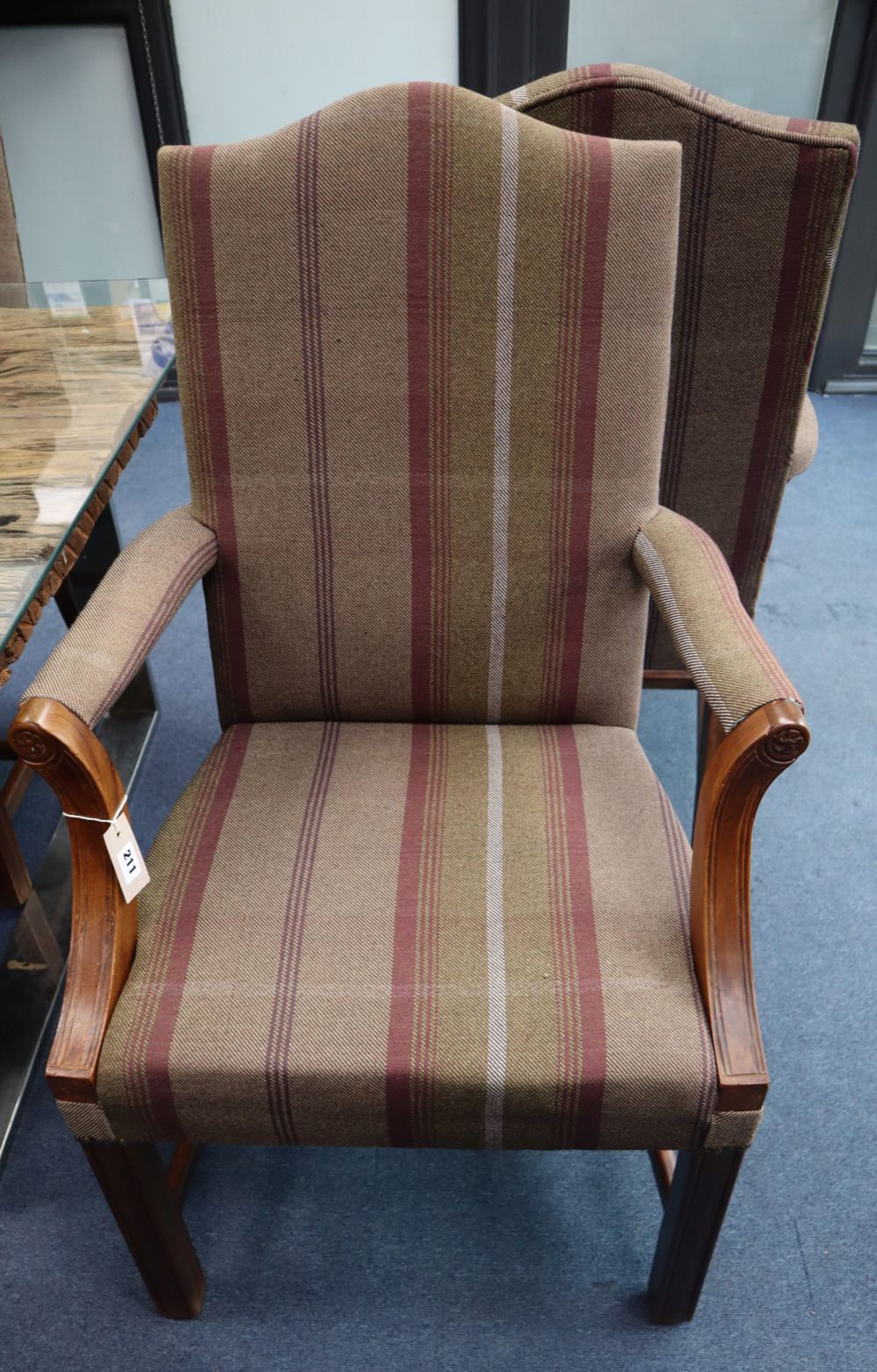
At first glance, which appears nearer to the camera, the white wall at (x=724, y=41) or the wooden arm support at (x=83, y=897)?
the wooden arm support at (x=83, y=897)

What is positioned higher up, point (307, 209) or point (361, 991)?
point (307, 209)

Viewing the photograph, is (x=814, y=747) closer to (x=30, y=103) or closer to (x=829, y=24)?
(x=829, y=24)

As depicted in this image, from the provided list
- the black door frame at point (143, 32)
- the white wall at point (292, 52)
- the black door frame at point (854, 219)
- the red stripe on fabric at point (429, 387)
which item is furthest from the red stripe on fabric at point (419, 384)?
the white wall at point (292, 52)

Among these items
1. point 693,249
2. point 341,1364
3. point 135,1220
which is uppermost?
point 693,249

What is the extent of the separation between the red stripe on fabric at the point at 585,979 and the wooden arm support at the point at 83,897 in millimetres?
374

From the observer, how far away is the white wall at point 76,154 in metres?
2.45

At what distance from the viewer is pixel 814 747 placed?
1.71m

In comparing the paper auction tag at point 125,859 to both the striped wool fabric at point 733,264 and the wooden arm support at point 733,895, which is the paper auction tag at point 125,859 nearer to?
the wooden arm support at point 733,895

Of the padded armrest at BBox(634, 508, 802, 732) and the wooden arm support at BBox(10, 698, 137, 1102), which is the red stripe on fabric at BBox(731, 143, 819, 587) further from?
the wooden arm support at BBox(10, 698, 137, 1102)

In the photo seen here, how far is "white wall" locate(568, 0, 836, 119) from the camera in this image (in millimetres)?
2420

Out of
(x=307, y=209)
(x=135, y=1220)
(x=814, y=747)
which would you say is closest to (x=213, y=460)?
(x=307, y=209)

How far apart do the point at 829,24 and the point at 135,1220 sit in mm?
2840

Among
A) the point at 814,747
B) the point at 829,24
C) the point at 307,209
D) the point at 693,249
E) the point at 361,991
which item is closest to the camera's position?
the point at 361,991

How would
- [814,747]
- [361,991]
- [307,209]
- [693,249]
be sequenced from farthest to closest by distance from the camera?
[814,747]
[693,249]
[307,209]
[361,991]
